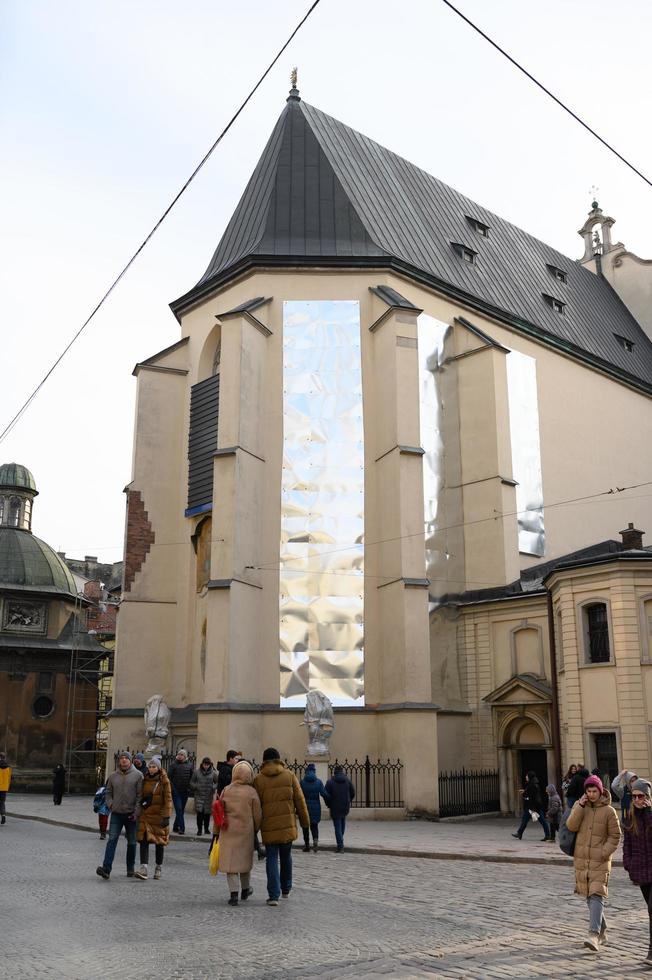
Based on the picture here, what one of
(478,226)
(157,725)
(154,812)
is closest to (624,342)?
(478,226)

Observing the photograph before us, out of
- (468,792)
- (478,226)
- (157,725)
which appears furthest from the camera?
(478,226)

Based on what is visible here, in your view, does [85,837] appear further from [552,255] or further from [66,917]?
[552,255]

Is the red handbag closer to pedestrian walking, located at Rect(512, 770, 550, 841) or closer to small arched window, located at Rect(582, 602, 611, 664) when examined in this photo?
pedestrian walking, located at Rect(512, 770, 550, 841)

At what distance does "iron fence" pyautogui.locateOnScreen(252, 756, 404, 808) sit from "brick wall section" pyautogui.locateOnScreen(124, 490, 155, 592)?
7396mm

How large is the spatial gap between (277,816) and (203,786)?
7.43m

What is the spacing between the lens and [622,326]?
43219mm

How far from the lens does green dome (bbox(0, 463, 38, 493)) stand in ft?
167

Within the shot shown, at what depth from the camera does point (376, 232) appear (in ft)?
96.3

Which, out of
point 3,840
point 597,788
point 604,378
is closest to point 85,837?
point 3,840

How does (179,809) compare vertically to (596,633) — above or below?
below

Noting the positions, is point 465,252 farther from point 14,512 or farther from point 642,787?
point 14,512

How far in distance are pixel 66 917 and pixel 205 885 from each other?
2754 mm

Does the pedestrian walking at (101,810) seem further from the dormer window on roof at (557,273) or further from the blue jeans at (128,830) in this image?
the dormer window on roof at (557,273)

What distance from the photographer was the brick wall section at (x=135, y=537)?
28.3 meters
